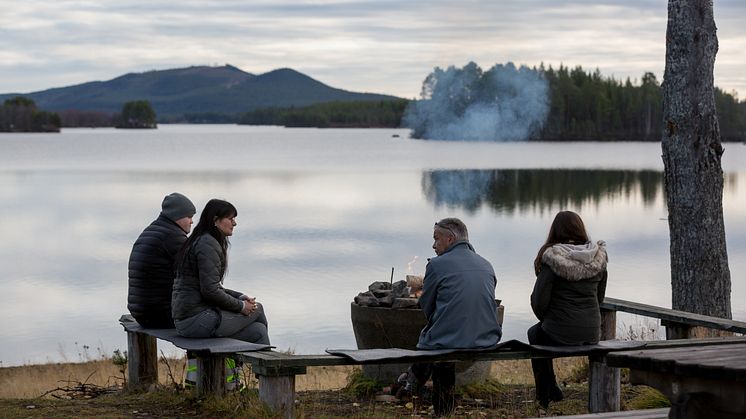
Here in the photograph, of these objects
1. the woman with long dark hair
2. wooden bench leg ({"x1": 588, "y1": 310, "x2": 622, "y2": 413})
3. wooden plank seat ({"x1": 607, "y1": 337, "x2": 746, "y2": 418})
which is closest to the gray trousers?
the woman with long dark hair

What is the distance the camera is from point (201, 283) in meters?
7.91

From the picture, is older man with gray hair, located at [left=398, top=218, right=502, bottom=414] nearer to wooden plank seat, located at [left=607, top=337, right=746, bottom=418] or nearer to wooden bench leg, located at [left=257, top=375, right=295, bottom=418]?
wooden bench leg, located at [left=257, top=375, right=295, bottom=418]

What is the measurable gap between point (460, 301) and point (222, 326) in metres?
1.85

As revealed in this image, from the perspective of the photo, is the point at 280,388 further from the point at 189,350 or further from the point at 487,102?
the point at 487,102

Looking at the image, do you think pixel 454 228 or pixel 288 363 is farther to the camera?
pixel 454 228

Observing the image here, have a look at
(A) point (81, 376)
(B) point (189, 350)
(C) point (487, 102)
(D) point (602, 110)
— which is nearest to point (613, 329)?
(B) point (189, 350)

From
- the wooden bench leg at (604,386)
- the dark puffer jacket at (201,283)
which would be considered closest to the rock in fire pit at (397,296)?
the dark puffer jacket at (201,283)

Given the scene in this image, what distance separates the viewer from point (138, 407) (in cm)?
811

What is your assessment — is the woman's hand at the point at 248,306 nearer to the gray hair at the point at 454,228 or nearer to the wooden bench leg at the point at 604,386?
the gray hair at the point at 454,228

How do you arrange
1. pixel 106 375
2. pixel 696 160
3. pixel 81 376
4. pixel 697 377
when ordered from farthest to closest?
pixel 81 376
pixel 106 375
pixel 696 160
pixel 697 377

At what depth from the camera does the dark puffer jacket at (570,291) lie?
746cm

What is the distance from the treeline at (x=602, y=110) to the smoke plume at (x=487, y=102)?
6.68 ft

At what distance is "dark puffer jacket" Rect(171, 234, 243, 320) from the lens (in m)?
7.88

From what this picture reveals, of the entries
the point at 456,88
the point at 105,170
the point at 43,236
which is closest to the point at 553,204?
the point at 43,236
